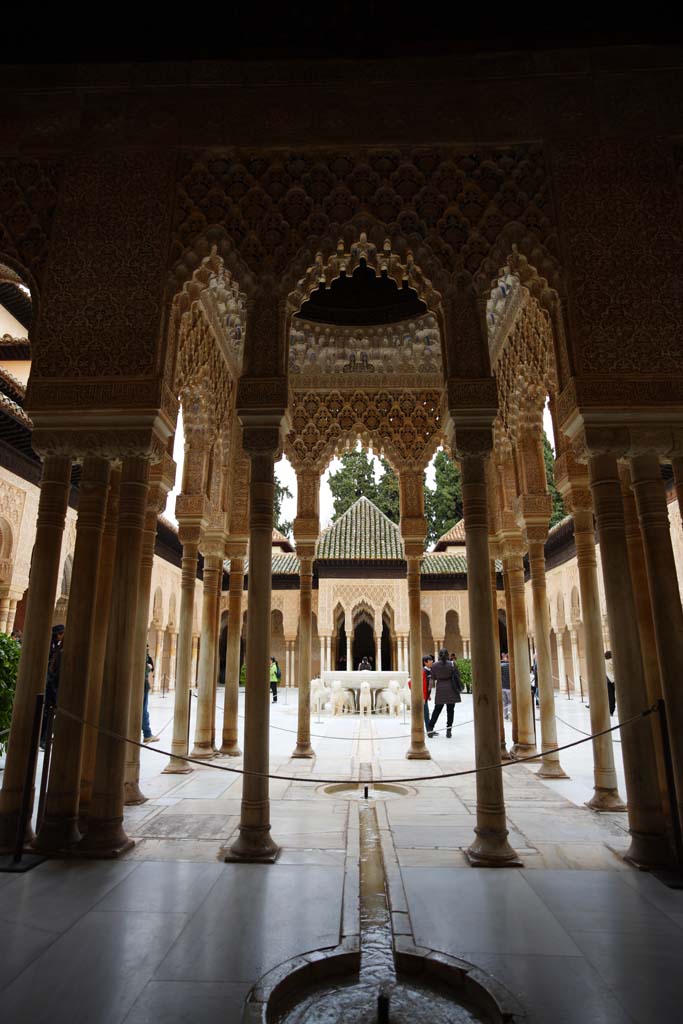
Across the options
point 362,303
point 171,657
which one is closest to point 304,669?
point 362,303

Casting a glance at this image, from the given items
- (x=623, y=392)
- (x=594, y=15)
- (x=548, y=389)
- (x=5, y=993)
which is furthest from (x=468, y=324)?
(x=5, y=993)

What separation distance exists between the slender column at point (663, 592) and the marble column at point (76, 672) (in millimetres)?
3802

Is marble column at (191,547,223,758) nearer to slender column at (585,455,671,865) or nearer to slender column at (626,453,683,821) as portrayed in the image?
slender column at (585,455,671,865)

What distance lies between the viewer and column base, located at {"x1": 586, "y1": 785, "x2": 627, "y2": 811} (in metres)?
5.44

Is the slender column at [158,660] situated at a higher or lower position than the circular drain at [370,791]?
higher

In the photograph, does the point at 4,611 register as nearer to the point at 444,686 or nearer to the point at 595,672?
the point at 444,686

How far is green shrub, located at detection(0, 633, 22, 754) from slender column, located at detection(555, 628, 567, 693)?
18524 millimetres

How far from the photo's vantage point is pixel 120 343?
4684 mm

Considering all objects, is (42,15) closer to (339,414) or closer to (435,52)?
(435,52)

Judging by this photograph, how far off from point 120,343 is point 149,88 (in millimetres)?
2389

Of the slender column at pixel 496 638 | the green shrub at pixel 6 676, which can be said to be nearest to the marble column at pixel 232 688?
the green shrub at pixel 6 676

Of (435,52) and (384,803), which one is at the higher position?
(435,52)

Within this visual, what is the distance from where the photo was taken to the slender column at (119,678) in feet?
13.6

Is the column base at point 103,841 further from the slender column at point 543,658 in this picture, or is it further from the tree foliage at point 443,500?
the tree foliage at point 443,500
